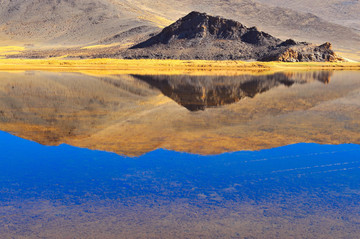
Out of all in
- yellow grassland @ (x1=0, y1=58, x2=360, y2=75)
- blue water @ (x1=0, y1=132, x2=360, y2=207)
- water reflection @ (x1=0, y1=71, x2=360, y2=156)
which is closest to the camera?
blue water @ (x1=0, y1=132, x2=360, y2=207)

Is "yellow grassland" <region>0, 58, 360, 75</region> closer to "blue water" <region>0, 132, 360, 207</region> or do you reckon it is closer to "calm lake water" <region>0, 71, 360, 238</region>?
"calm lake water" <region>0, 71, 360, 238</region>

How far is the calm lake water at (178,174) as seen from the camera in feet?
16.1

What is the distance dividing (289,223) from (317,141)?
5092 millimetres

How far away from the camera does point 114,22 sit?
137 metres

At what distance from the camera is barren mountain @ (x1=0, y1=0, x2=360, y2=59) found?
126750 mm

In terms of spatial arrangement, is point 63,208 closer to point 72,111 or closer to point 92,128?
point 92,128

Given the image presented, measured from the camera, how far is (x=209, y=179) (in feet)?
21.6

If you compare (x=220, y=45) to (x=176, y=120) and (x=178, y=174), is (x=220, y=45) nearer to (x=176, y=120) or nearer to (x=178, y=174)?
(x=176, y=120)

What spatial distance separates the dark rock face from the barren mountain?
26.6 m

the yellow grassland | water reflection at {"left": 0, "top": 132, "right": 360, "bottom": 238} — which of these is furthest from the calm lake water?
the yellow grassland

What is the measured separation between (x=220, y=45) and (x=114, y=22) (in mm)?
66731

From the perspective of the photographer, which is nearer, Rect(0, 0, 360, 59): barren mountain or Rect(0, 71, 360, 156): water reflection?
Rect(0, 71, 360, 156): water reflection

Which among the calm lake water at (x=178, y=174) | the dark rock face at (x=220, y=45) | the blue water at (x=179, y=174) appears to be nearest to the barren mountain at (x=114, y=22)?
the dark rock face at (x=220, y=45)

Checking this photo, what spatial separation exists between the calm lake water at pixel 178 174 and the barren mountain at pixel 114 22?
330 ft
